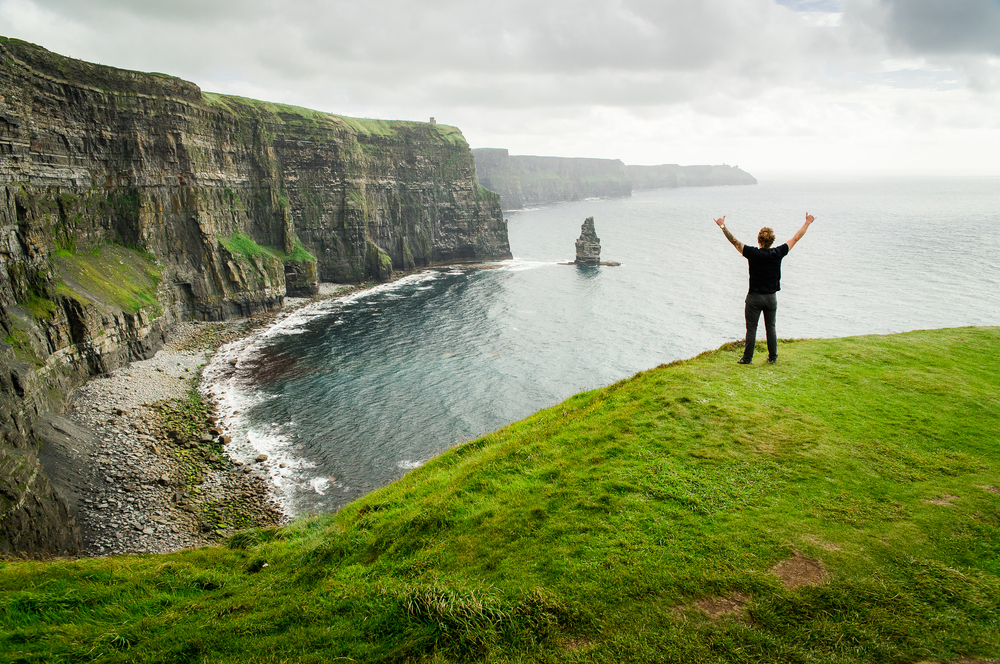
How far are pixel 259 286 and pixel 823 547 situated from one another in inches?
2815

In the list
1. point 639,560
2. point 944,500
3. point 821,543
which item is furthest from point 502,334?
point 821,543

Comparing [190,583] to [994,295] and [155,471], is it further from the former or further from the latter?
→ [994,295]

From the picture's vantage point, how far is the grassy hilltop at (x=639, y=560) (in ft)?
21.2

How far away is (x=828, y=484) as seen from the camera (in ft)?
29.9

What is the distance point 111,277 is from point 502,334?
39242mm

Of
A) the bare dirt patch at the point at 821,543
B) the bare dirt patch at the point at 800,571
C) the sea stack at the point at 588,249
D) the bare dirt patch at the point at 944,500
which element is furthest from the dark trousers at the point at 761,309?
the sea stack at the point at 588,249

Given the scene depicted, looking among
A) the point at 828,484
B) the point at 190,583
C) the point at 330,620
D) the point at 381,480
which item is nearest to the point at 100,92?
the point at 381,480

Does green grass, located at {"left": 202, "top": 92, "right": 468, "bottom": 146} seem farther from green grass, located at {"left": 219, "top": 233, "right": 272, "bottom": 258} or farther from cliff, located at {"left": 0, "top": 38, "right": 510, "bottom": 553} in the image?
green grass, located at {"left": 219, "top": 233, "right": 272, "bottom": 258}

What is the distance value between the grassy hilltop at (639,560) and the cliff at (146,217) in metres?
18.2

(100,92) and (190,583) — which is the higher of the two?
(100,92)

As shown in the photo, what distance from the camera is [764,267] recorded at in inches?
522

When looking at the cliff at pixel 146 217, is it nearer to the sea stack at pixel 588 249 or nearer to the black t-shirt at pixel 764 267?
the black t-shirt at pixel 764 267

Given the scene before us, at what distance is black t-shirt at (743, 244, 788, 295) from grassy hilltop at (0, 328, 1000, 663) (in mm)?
2649

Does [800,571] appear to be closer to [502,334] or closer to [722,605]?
[722,605]
